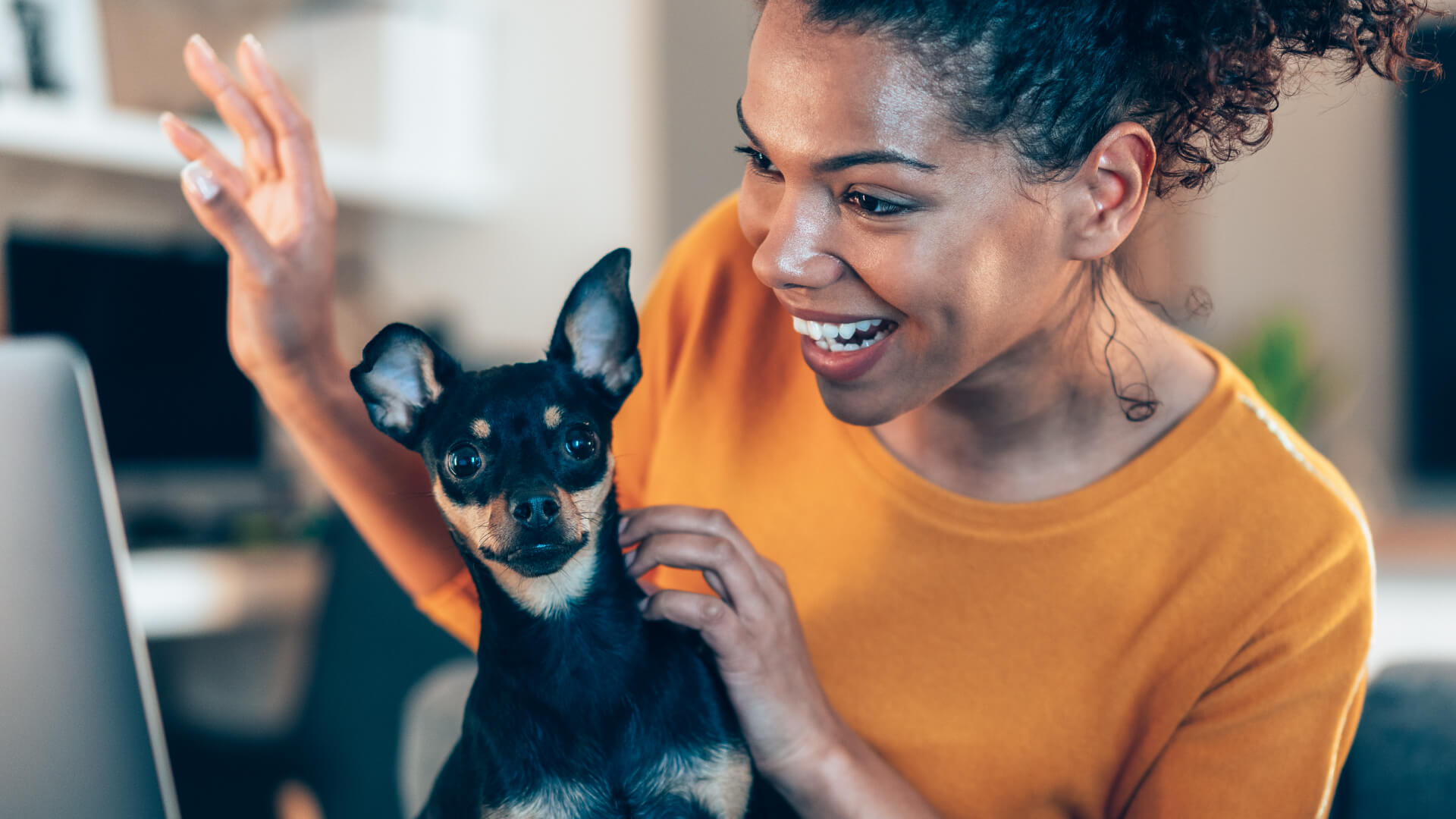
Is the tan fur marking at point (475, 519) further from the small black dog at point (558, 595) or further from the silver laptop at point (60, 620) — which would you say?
the silver laptop at point (60, 620)

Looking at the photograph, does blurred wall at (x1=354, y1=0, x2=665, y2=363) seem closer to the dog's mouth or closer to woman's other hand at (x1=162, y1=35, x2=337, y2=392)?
woman's other hand at (x1=162, y1=35, x2=337, y2=392)

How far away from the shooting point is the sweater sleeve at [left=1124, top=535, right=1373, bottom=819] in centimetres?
93

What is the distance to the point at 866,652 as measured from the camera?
1.06 meters

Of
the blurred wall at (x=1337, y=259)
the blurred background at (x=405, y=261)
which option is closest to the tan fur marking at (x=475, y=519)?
the blurred background at (x=405, y=261)

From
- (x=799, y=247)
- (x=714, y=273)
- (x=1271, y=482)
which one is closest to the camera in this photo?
(x=799, y=247)

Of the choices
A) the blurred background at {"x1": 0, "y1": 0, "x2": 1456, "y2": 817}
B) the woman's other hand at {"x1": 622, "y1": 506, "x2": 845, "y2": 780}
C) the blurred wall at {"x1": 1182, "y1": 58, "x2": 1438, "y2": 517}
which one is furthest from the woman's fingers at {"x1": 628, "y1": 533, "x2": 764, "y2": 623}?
the blurred wall at {"x1": 1182, "y1": 58, "x2": 1438, "y2": 517}

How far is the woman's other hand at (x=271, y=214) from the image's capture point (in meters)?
0.89

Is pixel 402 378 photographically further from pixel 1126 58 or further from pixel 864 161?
pixel 1126 58

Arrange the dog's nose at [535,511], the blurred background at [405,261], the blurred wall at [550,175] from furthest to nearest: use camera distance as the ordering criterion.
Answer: the blurred wall at [550,175]
the blurred background at [405,261]
the dog's nose at [535,511]

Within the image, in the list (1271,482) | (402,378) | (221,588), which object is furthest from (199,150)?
(221,588)

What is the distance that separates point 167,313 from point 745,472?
257 cm

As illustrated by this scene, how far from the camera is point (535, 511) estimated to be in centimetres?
65

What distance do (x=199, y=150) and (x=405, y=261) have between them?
3253 millimetres

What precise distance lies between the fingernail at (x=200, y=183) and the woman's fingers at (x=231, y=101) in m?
0.08
